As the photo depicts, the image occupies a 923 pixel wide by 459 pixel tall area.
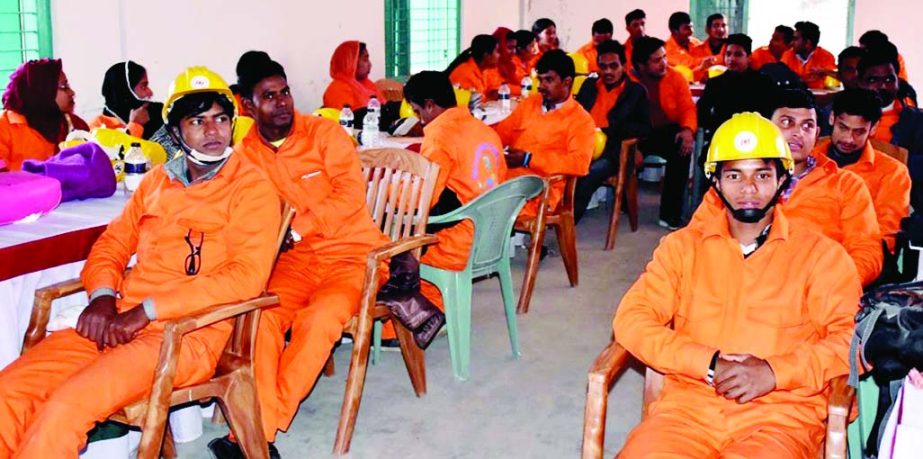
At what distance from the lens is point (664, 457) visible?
7.54 feet

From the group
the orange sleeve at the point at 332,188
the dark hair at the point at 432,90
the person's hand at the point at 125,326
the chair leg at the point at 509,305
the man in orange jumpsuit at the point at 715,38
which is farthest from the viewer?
the man in orange jumpsuit at the point at 715,38

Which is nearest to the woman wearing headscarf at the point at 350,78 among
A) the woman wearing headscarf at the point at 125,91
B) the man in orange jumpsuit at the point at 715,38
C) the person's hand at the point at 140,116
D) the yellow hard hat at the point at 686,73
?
the woman wearing headscarf at the point at 125,91

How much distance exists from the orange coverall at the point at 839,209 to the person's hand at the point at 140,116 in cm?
360

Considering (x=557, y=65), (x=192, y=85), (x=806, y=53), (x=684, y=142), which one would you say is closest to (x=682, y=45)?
(x=806, y=53)

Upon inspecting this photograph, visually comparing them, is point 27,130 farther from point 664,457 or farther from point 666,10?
point 666,10

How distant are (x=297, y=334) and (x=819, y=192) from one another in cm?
176

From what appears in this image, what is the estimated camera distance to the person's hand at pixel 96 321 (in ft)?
9.19

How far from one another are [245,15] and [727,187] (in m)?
5.49

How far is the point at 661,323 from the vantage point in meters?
2.60

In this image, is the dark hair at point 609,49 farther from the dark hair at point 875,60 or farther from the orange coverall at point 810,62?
the orange coverall at point 810,62

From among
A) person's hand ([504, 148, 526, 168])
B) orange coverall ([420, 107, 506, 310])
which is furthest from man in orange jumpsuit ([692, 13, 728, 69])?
orange coverall ([420, 107, 506, 310])

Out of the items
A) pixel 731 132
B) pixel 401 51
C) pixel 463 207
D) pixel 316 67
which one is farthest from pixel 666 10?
pixel 731 132

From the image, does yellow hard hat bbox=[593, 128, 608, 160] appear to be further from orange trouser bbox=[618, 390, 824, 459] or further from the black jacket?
orange trouser bbox=[618, 390, 824, 459]

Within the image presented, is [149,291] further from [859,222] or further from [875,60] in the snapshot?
[875,60]
